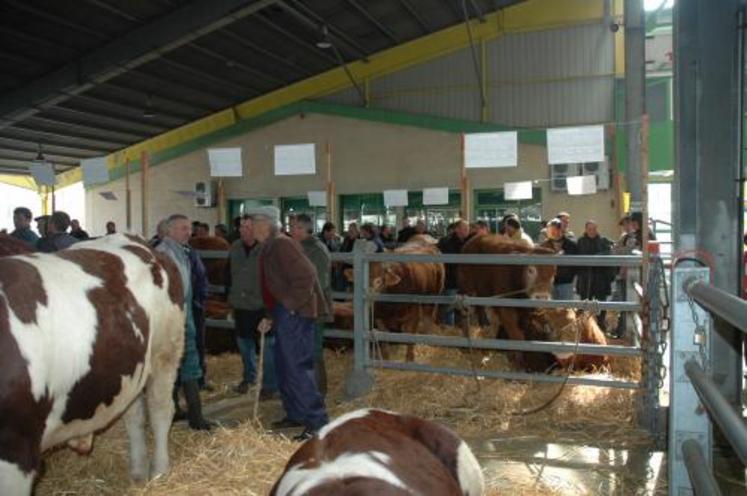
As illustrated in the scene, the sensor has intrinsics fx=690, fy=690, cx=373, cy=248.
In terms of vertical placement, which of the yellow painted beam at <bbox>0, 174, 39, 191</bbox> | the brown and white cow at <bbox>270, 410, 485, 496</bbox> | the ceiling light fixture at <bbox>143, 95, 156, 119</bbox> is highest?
the ceiling light fixture at <bbox>143, 95, 156, 119</bbox>

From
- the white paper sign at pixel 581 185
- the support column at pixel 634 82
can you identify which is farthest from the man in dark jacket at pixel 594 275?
the white paper sign at pixel 581 185

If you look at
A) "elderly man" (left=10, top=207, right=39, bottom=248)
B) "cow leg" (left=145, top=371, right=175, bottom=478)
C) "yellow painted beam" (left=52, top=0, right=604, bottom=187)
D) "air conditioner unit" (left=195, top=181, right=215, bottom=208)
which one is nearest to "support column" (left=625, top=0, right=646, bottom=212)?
"yellow painted beam" (left=52, top=0, right=604, bottom=187)

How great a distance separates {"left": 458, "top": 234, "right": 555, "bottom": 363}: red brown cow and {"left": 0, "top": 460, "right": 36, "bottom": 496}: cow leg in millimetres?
5325

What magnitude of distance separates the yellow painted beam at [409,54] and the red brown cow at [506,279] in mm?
13743

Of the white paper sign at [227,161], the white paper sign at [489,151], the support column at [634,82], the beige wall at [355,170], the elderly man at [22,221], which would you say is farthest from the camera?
the beige wall at [355,170]

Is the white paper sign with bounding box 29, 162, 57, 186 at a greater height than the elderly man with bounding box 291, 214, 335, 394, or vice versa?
the white paper sign with bounding box 29, 162, 57, 186

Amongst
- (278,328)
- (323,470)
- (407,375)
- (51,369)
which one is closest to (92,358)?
(51,369)

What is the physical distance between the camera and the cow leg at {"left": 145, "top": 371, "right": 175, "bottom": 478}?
4754 mm

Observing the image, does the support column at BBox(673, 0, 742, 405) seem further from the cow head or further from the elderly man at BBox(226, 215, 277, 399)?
the elderly man at BBox(226, 215, 277, 399)

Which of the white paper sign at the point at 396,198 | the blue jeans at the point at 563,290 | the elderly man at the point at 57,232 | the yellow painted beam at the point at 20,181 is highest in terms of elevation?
the yellow painted beam at the point at 20,181

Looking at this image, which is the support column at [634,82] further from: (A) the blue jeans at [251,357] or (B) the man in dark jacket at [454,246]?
(A) the blue jeans at [251,357]

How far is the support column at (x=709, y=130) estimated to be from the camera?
182 inches

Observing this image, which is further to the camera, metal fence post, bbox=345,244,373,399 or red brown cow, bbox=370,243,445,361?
red brown cow, bbox=370,243,445,361

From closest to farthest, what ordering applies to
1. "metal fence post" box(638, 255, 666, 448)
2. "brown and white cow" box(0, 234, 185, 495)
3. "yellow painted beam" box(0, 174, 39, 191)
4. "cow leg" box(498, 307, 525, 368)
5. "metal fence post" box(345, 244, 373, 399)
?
"brown and white cow" box(0, 234, 185, 495) → "metal fence post" box(638, 255, 666, 448) → "metal fence post" box(345, 244, 373, 399) → "cow leg" box(498, 307, 525, 368) → "yellow painted beam" box(0, 174, 39, 191)
